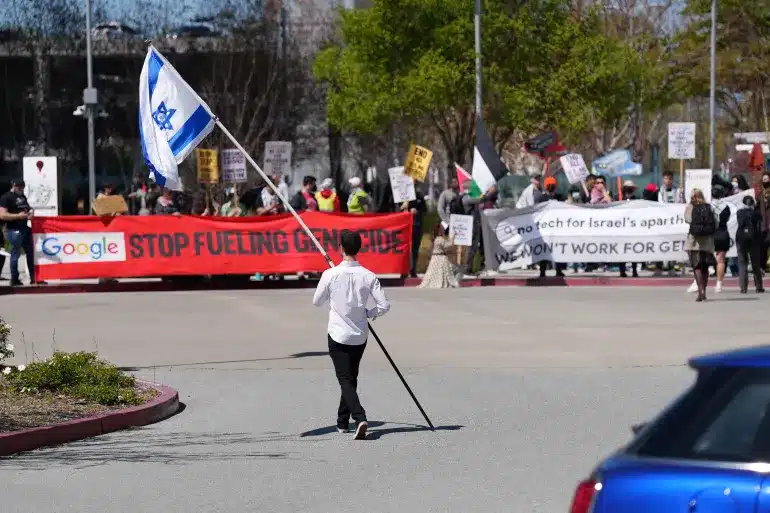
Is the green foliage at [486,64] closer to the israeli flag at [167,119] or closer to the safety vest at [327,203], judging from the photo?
the safety vest at [327,203]

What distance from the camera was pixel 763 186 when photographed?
26.7 metres

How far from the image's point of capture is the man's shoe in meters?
11.2

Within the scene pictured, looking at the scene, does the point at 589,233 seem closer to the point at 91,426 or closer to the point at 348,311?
the point at 348,311

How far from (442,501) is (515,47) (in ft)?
133

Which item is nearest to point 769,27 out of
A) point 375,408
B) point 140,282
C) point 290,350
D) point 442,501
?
point 140,282

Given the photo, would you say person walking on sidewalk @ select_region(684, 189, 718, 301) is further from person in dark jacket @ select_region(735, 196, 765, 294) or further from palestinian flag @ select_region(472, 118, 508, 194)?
palestinian flag @ select_region(472, 118, 508, 194)

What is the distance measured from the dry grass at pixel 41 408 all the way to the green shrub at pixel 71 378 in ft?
0.36

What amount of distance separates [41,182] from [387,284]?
10741mm

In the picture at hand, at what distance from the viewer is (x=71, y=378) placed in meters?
13.2

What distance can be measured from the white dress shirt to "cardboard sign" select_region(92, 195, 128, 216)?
57.4 feet

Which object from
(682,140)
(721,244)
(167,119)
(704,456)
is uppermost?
(167,119)

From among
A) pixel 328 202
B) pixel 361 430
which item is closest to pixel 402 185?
pixel 328 202

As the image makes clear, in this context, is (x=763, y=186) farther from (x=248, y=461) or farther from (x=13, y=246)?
(x=248, y=461)

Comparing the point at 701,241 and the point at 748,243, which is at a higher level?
the point at 701,241
